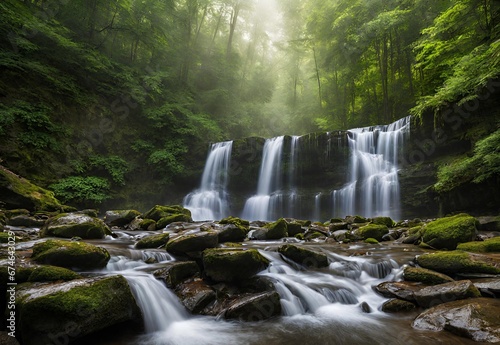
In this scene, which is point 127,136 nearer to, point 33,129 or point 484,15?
point 33,129

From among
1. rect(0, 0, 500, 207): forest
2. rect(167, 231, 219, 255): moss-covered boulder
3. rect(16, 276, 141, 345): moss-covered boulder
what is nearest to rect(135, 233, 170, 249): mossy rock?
rect(167, 231, 219, 255): moss-covered boulder

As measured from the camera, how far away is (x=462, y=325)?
312 centimetres

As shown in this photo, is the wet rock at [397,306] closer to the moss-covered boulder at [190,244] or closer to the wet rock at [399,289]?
the wet rock at [399,289]

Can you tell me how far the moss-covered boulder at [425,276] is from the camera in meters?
4.41

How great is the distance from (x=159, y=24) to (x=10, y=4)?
316 inches

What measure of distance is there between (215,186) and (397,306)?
15.1 metres

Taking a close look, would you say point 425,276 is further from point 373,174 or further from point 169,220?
point 373,174

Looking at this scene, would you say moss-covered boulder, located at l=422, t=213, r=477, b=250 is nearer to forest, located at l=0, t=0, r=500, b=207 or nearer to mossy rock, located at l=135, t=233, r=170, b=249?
forest, located at l=0, t=0, r=500, b=207

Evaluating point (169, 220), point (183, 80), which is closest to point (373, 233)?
point (169, 220)

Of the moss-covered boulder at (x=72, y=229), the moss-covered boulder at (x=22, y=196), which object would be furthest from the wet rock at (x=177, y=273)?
the moss-covered boulder at (x=22, y=196)

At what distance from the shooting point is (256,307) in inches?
151

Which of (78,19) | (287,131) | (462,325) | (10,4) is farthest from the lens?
(287,131)

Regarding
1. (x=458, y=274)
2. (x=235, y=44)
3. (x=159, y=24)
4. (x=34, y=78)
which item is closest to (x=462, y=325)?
(x=458, y=274)

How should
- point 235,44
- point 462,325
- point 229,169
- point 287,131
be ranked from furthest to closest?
point 235,44 < point 287,131 < point 229,169 < point 462,325
